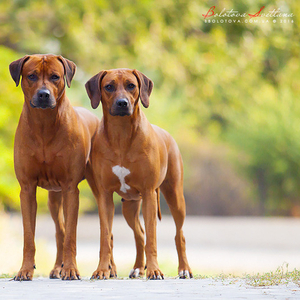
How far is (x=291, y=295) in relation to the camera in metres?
4.95

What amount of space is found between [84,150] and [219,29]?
46.0 feet

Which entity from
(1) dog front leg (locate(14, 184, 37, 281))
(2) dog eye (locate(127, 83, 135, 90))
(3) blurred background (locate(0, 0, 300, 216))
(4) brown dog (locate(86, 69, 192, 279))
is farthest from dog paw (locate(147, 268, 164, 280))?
(3) blurred background (locate(0, 0, 300, 216))

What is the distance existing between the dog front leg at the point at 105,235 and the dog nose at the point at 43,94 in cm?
128

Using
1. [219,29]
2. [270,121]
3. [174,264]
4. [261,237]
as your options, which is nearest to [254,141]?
[270,121]

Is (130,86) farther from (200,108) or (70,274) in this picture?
(200,108)

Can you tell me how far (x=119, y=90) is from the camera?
5.91 metres

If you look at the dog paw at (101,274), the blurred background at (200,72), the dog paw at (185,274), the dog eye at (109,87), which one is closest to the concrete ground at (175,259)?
the dog paw at (101,274)

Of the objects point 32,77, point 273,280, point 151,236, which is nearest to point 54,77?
point 32,77

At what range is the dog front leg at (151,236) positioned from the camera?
5.92m

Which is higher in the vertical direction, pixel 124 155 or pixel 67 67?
pixel 67 67

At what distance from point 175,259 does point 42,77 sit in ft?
26.0

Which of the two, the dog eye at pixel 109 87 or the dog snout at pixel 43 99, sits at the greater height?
the dog eye at pixel 109 87

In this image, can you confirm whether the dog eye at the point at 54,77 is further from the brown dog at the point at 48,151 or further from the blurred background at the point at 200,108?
the blurred background at the point at 200,108

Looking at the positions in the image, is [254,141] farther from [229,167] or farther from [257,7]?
[257,7]
